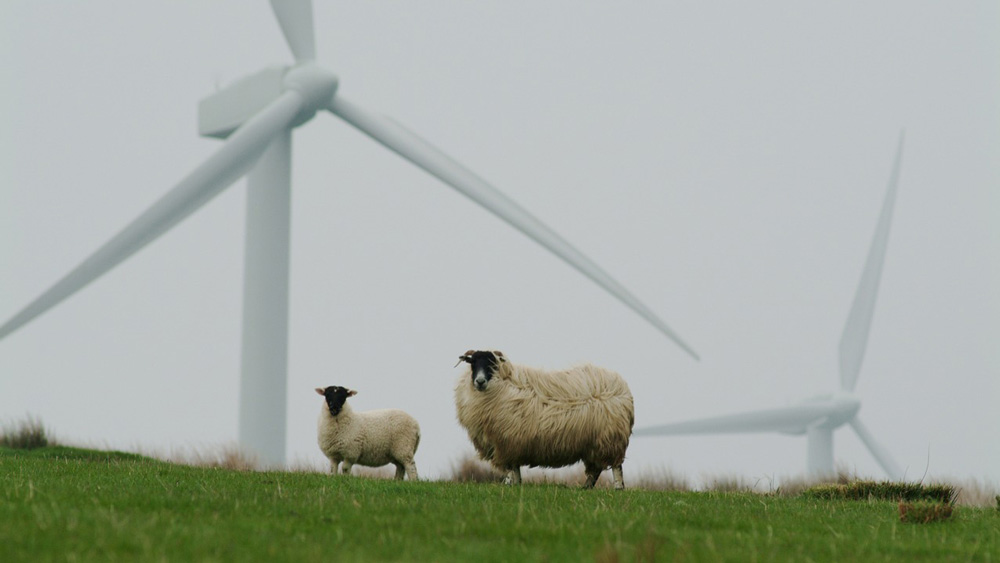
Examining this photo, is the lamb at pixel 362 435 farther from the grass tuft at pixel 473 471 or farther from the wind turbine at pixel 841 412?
the wind turbine at pixel 841 412

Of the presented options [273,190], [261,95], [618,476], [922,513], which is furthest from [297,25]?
[922,513]

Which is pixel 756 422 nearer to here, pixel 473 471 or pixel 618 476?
pixel 473 471

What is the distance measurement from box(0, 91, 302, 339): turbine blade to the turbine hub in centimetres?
262

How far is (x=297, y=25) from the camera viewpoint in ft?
98.5

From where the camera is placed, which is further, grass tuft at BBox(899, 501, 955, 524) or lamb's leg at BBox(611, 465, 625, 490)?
lamb's leg at BBox(611, 465, 625, 490)

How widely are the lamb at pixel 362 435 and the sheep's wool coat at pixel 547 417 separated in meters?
2.26

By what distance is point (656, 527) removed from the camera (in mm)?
8406

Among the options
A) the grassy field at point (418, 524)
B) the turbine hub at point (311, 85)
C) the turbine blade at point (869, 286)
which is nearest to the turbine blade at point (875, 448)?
the turbine blade at point (869, 286)

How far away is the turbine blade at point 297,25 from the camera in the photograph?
97.3ft

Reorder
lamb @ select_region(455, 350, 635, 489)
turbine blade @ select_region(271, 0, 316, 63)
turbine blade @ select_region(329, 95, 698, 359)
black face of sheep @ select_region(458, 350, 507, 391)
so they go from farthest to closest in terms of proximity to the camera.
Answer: turbine blade @ select_region(271, 0, 316, 63)
turbine blade @ select_region(329, 95, 698, 359)
lamb @ select_region(455, 350, 635, 489)
black face of sheep @ select_region(458, 350, 507, 391)

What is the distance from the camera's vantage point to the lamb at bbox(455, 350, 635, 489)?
14.4 meters

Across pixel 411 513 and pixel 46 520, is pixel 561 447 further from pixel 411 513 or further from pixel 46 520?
pixel 46 520

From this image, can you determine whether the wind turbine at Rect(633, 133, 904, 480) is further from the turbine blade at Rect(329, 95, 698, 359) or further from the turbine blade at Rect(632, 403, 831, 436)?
the turbine blade at Rect(329, 95, 698, 359)

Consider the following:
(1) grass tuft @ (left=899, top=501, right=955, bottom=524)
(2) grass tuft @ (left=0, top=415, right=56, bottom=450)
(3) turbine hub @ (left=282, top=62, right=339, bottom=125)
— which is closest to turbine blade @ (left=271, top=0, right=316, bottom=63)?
(3) turbine hub @ (left=282, top=62, right=339, bottom=125)
